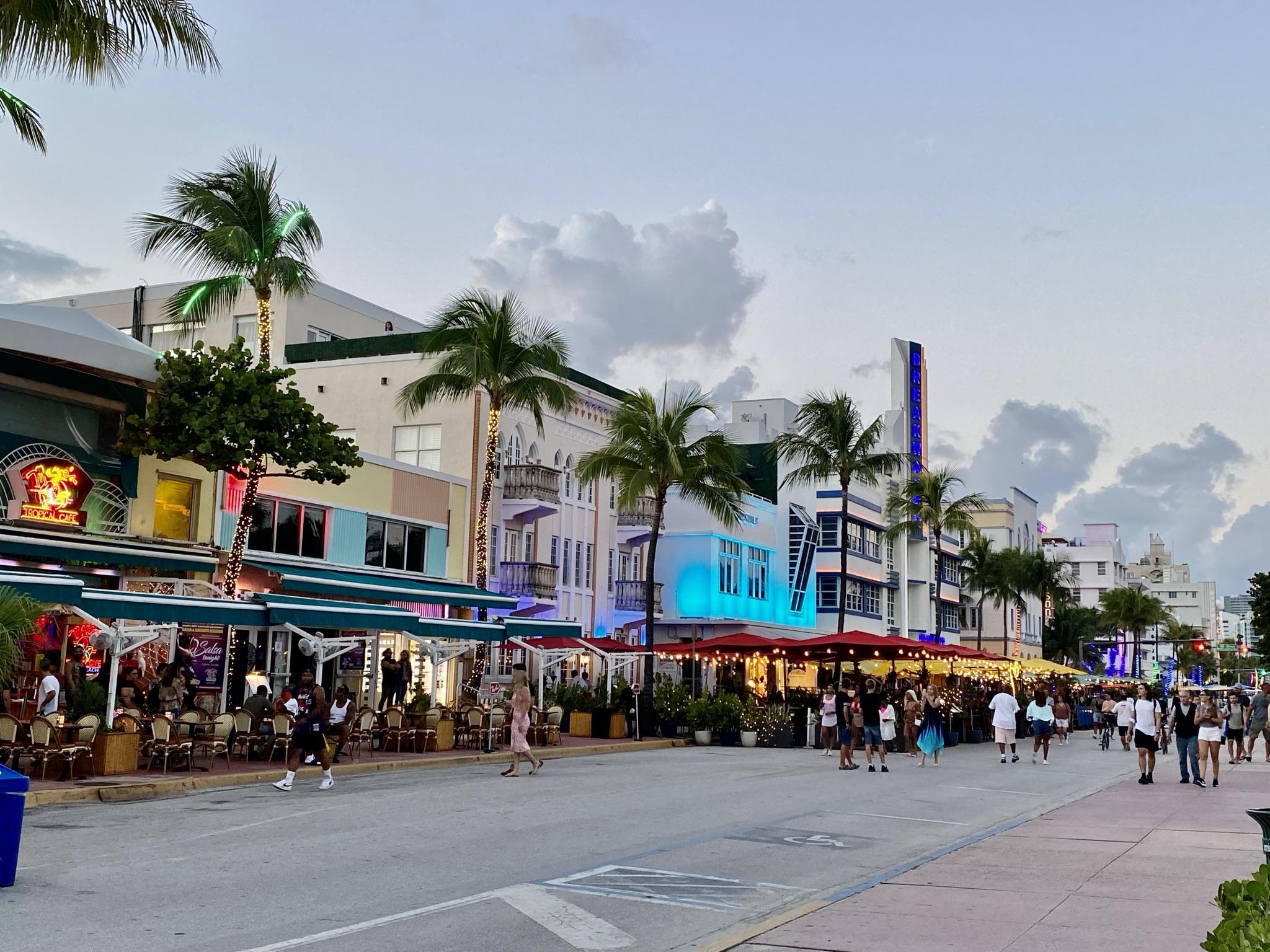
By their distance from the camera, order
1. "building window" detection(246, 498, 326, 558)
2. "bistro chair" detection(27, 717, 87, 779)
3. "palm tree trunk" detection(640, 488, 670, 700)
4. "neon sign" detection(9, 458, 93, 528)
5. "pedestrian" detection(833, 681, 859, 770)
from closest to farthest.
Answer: "bistro chair" detection(27, 717, 87, 779) < "neon sign" detection(9, 458, 93, 528) < "pedestrian" detection(833, 681, 859, 770) < "building window" detection(246, 498, 326, 558) < "palm tree trunk" detection(640, 488, 670, 700)

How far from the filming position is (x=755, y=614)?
178 feet

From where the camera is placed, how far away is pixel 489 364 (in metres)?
32.9

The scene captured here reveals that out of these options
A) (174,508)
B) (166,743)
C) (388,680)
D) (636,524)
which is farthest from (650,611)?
(166,743)

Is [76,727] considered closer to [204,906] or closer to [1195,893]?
[204,906]

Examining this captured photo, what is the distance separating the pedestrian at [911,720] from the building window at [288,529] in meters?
15.3

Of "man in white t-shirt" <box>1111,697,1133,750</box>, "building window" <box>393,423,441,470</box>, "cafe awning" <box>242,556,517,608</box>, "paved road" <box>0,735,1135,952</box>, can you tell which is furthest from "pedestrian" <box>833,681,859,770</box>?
"building window" <box>393,423,441,470</box>

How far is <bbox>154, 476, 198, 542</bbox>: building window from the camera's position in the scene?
27.4 meters

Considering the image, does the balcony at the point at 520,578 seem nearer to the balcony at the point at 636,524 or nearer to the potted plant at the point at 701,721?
the potted plant at the point at 701,721

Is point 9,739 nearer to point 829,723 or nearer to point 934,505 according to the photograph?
point 829,723

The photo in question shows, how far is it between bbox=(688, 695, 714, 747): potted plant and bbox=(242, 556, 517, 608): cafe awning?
A: 5870 mm

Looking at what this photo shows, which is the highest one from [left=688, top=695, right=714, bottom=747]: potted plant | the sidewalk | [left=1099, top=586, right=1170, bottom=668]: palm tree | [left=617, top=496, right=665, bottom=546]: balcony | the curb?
[left=1099, top=586, right=1170, bottom=668]: palm tree

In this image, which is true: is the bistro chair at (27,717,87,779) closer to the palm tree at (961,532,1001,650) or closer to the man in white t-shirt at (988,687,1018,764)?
the man in white t-shirt at (988,687,1018,764)

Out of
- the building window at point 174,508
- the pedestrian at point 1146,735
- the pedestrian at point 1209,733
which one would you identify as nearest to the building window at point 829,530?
the pedestrian at point 1146,735

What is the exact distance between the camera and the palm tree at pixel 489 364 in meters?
32.9
